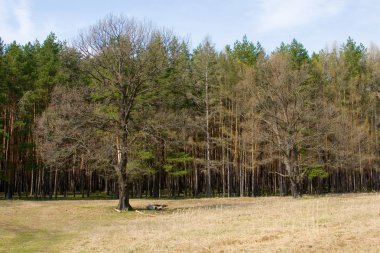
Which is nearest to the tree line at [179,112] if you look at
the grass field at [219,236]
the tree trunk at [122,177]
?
the tree trunk at [122,177]

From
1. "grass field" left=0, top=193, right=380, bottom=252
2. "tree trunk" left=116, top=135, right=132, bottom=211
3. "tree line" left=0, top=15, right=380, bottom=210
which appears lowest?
"grass field" left=0, top=193, right=380, bottom=252

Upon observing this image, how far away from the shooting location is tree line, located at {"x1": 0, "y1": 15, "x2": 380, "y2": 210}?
3003cm

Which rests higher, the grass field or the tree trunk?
the tree trunk

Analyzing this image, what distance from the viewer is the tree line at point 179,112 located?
30.0m

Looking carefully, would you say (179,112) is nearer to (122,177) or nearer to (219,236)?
(122,177)

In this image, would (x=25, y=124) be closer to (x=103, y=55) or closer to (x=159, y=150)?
(x=159, y=150)

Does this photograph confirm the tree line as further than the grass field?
→ Yes

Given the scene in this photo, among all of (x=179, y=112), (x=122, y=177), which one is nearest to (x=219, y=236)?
(x=122, y=177)

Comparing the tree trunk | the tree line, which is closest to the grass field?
the tree trunk

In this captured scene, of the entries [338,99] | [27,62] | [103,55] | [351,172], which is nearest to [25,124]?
[27,62]

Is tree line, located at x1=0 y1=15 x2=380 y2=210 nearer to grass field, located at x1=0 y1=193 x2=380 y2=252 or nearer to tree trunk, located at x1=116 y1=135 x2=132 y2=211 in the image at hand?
tree trunk, located at x1=116 y1=135 x2=132 y2=211

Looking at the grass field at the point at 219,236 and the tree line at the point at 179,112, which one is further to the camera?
the tree line at the point at 179,112

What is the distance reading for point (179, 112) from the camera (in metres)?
43.8

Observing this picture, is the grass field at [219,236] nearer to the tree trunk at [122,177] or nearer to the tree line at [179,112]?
the tree trunk at [122,177]
